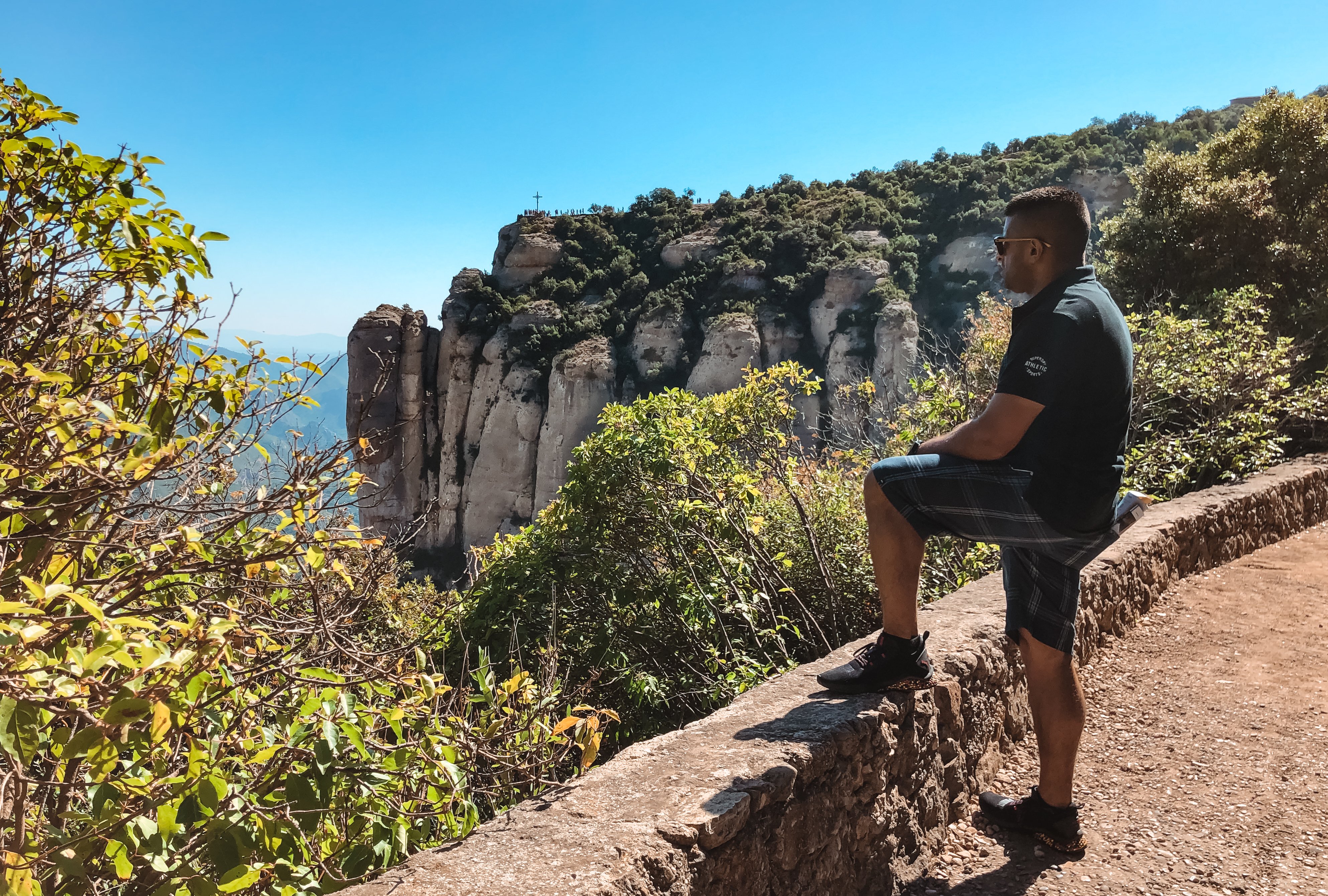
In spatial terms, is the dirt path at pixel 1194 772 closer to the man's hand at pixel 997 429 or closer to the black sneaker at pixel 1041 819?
the black sneaker at pixel 1041 819

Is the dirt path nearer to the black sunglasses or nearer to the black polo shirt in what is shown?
the black polo shirt

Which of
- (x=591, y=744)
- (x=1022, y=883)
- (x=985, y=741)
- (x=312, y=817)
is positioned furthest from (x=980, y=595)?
(x=312, y=817)

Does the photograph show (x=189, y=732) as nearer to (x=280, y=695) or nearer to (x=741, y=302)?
(x=280, y=695)

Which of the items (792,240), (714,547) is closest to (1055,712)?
(714,547)

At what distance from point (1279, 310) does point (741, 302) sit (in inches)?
1157

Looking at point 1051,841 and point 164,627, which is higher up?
point 164,627

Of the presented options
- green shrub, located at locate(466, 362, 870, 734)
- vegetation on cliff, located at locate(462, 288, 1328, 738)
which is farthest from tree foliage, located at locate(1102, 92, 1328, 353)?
green shrub, located at locate(466, 362, 870, 734)

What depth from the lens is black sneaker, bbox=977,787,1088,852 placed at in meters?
2.12

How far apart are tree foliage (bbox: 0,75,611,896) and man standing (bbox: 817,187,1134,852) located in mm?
888

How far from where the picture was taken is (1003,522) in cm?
197

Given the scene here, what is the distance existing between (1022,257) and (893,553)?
83 centimetres

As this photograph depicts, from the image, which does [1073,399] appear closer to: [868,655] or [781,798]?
[868,655]

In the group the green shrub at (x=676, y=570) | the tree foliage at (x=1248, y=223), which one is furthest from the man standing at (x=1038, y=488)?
the tree foliage at (x=1248, y=223)

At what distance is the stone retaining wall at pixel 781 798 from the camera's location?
4.78 ft
